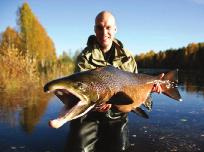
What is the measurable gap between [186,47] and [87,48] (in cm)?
12470

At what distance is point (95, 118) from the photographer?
16.9 ft

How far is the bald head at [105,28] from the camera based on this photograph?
4957 mm

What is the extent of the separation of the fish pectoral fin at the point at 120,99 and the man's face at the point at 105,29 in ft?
3.87

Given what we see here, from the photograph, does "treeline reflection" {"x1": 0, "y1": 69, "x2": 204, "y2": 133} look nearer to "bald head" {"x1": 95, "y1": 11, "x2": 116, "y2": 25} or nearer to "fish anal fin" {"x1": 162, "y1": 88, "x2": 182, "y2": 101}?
"fish anal fin" {"x1": 162, "y1": 88, "x2": 182, "y2": 101}

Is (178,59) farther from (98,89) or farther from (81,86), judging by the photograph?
(81,86)

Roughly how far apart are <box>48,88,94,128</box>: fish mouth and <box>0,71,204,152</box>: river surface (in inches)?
68.7

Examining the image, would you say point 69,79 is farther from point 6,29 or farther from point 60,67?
point 6,29

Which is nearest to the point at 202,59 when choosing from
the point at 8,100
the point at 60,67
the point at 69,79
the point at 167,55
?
the point at 167,55

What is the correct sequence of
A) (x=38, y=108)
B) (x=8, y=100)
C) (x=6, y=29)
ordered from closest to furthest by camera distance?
1. (x=38, y=108)
2. (x=8, y=100)
3. (x=6, y=29)

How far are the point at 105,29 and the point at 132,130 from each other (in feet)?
11.3

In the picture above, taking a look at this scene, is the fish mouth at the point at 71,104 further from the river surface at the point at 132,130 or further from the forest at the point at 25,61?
the forest at the point at 25,61

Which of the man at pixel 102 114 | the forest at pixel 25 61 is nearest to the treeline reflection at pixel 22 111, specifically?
the man at pixel 102 114

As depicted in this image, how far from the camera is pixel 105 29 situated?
16.3 feet

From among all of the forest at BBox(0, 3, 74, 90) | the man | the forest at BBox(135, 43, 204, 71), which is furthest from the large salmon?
the forest at BBox(135, 43, 204, 71)
